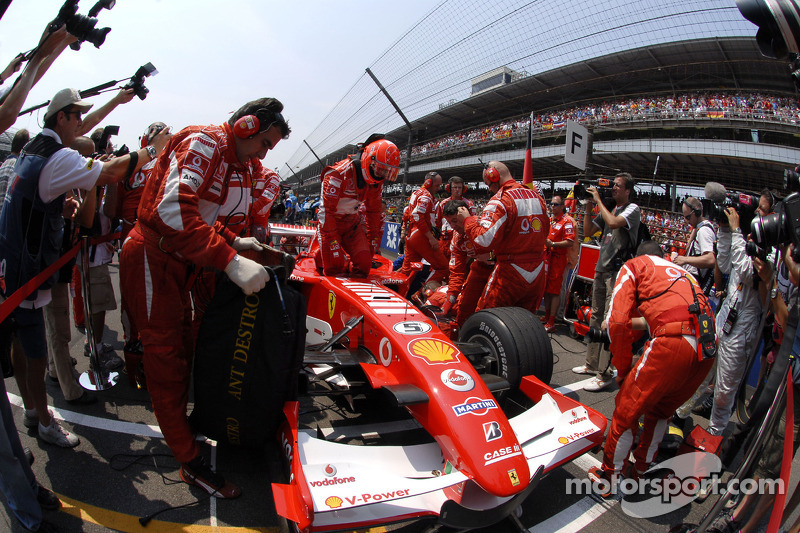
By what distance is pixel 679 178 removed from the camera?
2344cm

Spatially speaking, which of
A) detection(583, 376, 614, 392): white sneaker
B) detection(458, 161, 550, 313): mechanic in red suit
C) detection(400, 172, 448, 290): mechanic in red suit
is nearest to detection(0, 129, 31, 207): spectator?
detection(458, 161, 550, 313): mechanic in red suit

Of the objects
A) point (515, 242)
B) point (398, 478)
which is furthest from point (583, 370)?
point (398, 478)

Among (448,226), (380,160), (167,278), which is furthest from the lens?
(448,226)

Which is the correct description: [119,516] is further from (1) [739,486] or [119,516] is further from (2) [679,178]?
(2) [679,178]

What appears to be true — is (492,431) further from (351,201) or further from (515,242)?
(351,201)

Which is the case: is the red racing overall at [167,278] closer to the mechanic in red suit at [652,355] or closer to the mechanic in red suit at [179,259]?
the mechanic in red suit at [179,259]

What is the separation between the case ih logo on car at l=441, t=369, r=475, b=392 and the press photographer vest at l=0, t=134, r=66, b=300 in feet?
7.77

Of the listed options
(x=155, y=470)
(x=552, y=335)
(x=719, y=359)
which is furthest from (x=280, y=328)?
(x=552, y=335)

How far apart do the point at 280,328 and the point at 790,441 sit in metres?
2.08

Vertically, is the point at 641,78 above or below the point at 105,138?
above

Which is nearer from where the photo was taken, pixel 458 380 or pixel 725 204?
pixel 458 380

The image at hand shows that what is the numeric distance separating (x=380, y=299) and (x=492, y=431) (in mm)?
1415

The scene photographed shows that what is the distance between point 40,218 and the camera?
239 centimetres
